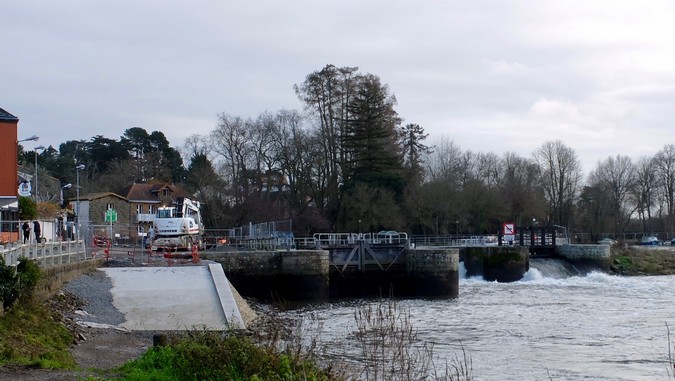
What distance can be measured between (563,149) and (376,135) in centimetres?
2745

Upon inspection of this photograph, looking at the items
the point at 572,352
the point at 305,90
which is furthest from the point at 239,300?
the point at 305,90

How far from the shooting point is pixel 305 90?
74438 mm

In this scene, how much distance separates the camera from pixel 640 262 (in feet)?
217

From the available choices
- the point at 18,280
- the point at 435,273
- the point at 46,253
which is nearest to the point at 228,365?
the point at 18,280

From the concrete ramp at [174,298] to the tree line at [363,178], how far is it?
38177 millimetres

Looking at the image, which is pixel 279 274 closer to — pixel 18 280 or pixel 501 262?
pixel 501 262

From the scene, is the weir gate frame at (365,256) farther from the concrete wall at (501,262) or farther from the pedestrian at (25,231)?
the pedestrian at (25,231)

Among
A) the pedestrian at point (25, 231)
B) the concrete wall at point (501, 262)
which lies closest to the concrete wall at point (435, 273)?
the concrete wall at point (501, 262)

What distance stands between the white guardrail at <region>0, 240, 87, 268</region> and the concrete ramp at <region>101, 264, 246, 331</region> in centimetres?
151

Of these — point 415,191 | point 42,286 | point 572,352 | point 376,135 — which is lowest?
point 572,352

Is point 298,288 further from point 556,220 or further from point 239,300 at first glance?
point 556,220

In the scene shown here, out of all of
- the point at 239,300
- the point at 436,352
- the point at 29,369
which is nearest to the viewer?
the point at 29,369

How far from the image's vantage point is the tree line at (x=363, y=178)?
Answer: 72125 millimetres

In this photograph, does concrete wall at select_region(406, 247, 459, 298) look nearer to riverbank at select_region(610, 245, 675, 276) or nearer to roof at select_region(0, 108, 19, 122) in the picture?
roof at select_region(0, 108, 19, 122)
